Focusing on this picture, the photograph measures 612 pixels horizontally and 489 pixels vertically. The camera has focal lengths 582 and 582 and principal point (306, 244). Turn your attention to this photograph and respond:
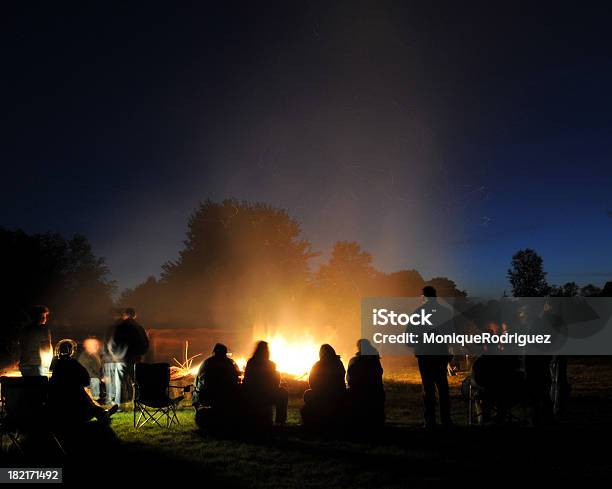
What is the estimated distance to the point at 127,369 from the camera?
12.5 m

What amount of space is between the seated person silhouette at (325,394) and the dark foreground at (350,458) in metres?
0.34

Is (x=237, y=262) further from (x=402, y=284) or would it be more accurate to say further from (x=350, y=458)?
(x=350, y=458)

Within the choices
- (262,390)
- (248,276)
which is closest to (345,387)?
(262,390)

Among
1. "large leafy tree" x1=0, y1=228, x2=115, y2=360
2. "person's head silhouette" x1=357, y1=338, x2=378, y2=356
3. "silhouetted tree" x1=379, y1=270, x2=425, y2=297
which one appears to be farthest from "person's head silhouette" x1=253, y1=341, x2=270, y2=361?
"silhouetted tree" x1=379, y1=270, x2=425, y2=297

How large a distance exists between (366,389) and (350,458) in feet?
6.24

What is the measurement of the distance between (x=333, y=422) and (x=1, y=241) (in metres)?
37.4

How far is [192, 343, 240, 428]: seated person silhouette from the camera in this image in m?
9.21

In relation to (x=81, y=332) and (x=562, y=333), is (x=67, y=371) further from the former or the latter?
(x=81, y=332)

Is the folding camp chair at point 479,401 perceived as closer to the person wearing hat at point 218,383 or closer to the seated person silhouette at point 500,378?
the seated person silhouette at point 500,378

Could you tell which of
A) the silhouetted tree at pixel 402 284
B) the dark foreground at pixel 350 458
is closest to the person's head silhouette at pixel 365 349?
the dark foreground at pixel 350 458

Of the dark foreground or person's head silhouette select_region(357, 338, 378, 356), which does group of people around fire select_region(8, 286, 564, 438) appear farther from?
the dark foreground

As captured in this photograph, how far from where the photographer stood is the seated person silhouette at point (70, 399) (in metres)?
7.19

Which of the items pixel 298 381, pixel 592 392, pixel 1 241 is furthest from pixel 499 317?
pixel 1 241

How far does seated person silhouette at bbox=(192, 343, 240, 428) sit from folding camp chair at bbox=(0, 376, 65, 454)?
2.54 metres
